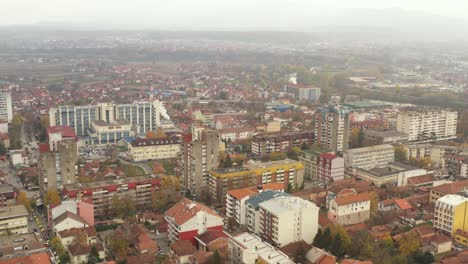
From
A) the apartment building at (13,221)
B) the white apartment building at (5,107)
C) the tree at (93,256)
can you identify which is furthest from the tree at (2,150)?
the tree at (93,256)

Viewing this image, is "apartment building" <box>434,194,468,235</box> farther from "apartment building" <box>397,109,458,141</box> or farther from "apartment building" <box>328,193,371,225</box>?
"apartment building" <box>397,109,458,141</box>

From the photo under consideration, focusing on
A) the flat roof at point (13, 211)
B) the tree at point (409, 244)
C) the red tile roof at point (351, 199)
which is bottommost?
the tree at point (409, 244)

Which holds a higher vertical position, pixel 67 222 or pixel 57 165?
pixel 57 165

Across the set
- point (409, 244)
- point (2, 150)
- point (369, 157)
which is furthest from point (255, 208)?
point (2, 150)

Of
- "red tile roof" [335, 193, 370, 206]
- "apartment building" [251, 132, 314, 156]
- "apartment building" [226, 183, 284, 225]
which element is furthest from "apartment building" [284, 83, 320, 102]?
"apartment building" [226, 183, 284, 225]

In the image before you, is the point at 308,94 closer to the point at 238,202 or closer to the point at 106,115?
the point at 106,115

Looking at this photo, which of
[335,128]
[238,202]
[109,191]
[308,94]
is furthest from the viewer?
[308,94]

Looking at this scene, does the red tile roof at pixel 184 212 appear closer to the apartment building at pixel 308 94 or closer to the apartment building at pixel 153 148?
the apartment building at pixel 153 148
